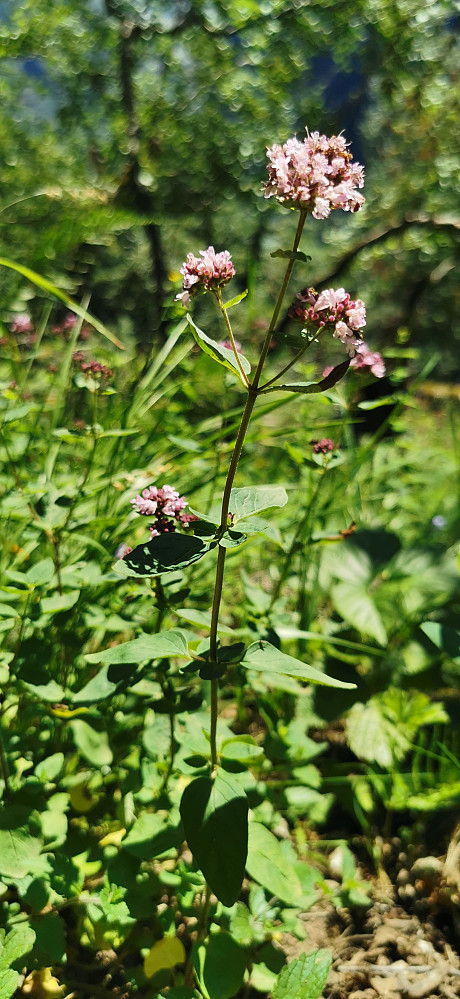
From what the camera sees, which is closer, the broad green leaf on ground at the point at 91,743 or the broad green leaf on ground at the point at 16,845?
the broad green leaf on ground at the point at 16,845

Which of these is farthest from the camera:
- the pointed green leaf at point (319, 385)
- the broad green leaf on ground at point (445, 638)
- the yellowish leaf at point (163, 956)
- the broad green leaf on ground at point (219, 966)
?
the broad green leaf on ground at point (445, 638)

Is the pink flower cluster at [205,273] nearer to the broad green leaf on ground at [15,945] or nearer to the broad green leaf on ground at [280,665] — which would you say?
the broad green leaf on ground at [280,665]

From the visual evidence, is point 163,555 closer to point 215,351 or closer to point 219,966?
point 215,351

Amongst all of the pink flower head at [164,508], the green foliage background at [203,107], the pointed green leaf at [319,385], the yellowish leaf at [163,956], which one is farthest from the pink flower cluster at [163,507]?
the green foliage background at [203,107]

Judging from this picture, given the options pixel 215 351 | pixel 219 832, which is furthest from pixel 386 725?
pixel 215 351

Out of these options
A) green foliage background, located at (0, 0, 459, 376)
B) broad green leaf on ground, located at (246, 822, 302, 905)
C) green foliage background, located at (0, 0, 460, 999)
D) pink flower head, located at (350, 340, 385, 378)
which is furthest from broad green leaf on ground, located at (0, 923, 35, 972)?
green foliage background, located at (0, 0, 459, 376)

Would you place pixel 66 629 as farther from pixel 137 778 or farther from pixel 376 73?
pixel 376 73
